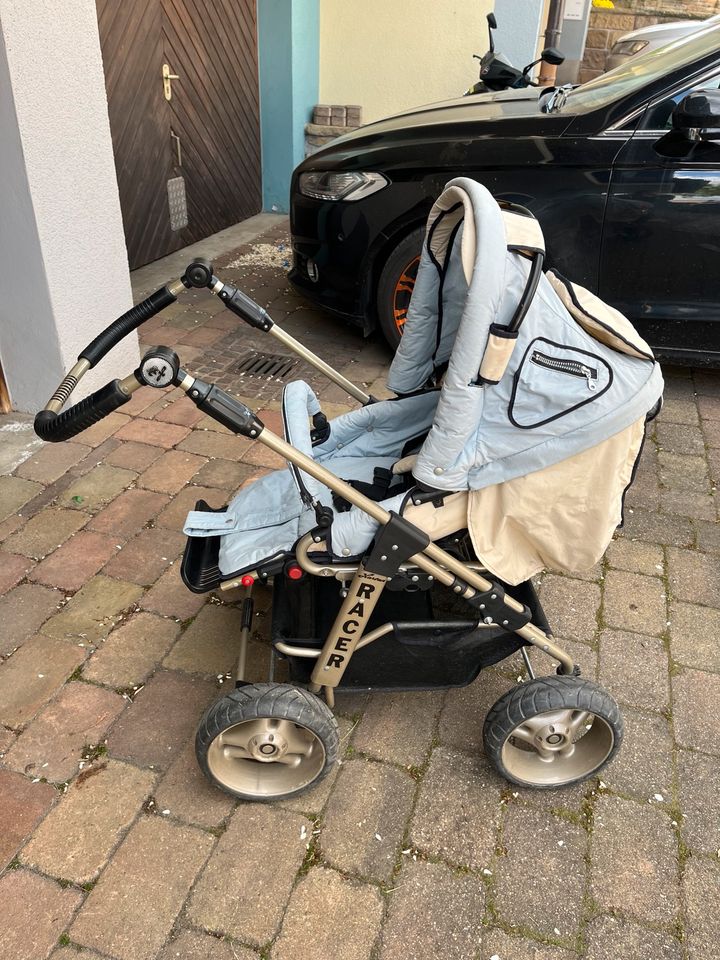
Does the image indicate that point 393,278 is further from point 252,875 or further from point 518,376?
point 252,875

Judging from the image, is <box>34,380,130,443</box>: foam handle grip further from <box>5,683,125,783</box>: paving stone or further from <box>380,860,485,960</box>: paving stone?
<box>380,860,485,960</box>: paving stone

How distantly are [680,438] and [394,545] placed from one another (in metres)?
2.99

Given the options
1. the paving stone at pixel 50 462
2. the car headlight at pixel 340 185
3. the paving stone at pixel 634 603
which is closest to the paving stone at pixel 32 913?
the paving stone at pixel 50 462

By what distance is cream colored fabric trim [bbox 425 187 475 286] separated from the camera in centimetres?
192

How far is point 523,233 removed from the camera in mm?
2105

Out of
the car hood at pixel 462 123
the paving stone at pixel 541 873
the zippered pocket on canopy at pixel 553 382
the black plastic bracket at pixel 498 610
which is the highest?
the car hood at pixel 462 123

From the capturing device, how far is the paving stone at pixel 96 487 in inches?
146

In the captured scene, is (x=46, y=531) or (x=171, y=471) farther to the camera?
(x=171, y=471)

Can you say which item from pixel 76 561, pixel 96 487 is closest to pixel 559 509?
pixel 76 561

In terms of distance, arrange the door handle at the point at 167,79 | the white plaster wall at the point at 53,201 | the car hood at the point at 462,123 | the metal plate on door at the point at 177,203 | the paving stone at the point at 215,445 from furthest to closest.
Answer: the metal plate on door at the point at 177,203 < the door handle at the point at 167,79 < the car hood at the point at 462,123 < the paving stone at the point at 215,445 < the white plaster wall at the point at 53,201

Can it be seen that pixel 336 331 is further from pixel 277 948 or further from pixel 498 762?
pixel 277 948

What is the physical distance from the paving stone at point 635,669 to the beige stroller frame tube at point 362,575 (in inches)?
20.4

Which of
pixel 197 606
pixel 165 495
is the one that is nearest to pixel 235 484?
pixel 165 495

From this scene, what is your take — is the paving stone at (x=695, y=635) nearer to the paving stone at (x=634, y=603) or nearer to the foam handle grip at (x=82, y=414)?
the paving stone at (x=634, y=603)
